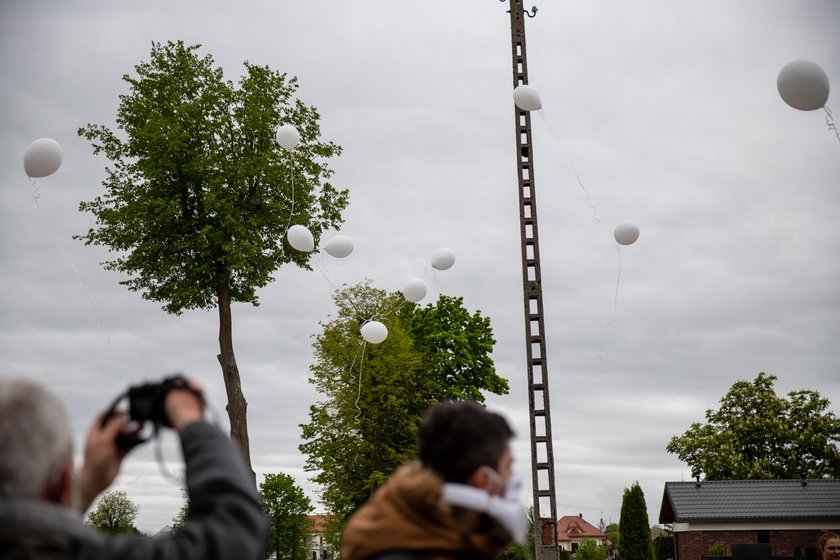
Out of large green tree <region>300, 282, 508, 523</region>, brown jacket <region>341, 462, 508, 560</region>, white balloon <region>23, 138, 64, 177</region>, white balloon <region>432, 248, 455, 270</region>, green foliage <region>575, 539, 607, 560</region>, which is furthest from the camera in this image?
green foliage <region>575, 539, 607, 560</region>

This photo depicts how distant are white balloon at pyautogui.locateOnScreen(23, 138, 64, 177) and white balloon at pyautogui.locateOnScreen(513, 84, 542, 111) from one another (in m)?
7.24

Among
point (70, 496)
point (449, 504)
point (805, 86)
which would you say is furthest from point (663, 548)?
point (70, 496)

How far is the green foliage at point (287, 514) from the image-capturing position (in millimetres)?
75812

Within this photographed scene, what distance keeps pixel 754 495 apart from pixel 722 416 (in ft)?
41.4

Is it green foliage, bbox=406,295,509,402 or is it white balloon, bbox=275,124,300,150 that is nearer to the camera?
white balloon, bbox=275,124,300,150

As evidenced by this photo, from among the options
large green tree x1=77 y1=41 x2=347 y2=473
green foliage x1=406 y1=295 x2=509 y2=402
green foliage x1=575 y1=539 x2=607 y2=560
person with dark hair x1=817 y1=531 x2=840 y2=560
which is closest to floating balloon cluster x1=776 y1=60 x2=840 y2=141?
person with dark hair x1=817 y1=531 x2=840 y2=560

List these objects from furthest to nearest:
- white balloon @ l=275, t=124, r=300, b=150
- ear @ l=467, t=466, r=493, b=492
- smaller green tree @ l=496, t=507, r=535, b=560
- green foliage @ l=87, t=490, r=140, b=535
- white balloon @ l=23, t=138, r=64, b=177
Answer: green foliage @ l=87, t=490, r=140, b=535
white balloon @ l=275, t=124, r=300, b=150
white balloon @ l=23, t=138, r=64, b=177
smaller green tree @ l=496, t=507, r=535, b=560
ear @ l=467, t=466, r=493, b=492

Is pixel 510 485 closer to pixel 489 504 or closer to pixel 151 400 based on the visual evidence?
pixel 489 504

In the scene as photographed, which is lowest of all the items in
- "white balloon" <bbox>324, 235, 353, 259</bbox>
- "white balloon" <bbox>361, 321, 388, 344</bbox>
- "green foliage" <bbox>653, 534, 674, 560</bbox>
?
"green foliage" <bbox>653, 534, 674, 560</bbox>

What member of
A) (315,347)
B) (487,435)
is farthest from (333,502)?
(487,435)

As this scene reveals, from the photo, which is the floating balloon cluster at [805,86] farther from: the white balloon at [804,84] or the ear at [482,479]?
the ear at [482,479]

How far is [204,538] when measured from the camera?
156cm

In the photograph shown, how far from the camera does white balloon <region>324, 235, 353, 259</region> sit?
15.1 metres

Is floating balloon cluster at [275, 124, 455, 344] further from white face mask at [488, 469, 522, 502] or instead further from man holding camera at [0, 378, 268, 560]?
man holding camera at [0, 378, 268, 560]
